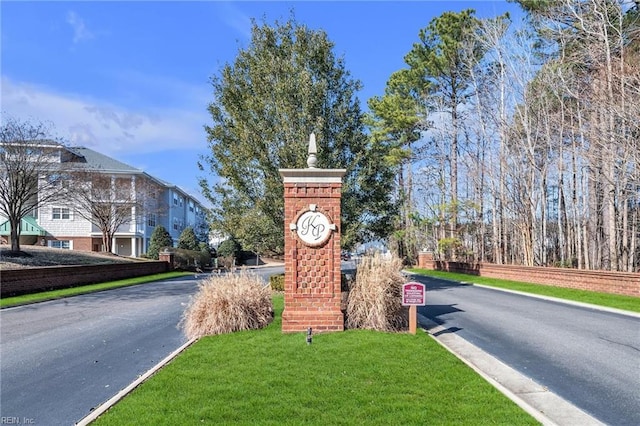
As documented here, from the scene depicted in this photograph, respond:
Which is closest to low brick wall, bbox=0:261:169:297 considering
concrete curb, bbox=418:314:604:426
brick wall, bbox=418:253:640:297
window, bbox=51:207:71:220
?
window, bbox=51:207:71:220

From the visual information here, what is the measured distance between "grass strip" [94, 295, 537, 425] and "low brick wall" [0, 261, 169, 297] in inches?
499

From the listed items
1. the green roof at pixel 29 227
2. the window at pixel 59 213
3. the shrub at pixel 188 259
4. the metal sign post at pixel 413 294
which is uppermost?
the window at pixel 59 213

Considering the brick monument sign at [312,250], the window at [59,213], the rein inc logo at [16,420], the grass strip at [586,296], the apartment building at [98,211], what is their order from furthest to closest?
the window at [59,213], the apartment building at [98,211], the grass strip at [586,296], the brick monument sign at [312,250], the rein inc logo at [16,420]

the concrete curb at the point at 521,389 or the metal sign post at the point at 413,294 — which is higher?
the metal sign post at the point at 413,294

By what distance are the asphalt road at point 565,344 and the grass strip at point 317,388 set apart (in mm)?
1179

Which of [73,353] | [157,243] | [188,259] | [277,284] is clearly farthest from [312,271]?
[157,243]

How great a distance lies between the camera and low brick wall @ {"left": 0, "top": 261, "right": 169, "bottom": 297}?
16.7 meters

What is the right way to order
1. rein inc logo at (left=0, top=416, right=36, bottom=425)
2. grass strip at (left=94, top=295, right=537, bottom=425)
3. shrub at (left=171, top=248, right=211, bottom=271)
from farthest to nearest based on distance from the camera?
shrub at (left=171, top=248, right=211, bottom=271) < rein inc logo at (left=0, top=416, right=36, bottom=425) < grass strip at (left=94, top=295, right=537, bottom=425)

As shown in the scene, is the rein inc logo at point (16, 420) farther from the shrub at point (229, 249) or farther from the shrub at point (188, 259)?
the shrub at point (229, 249)

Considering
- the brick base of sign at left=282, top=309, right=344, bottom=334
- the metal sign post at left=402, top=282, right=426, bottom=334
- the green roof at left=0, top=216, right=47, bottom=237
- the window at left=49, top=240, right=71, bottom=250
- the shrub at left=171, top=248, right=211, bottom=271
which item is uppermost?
the green roof at left=0, top=216, right=47, bottom=237

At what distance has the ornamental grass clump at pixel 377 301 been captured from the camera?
9.04 metres

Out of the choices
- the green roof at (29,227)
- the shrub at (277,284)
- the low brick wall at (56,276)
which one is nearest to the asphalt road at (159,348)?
the low brick wall at (56,276)

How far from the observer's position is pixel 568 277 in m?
19.2

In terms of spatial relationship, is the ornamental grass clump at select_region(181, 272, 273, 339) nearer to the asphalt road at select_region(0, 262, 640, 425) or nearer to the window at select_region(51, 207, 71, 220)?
the asphalt road at select_region(0, 262, 640, 425)
